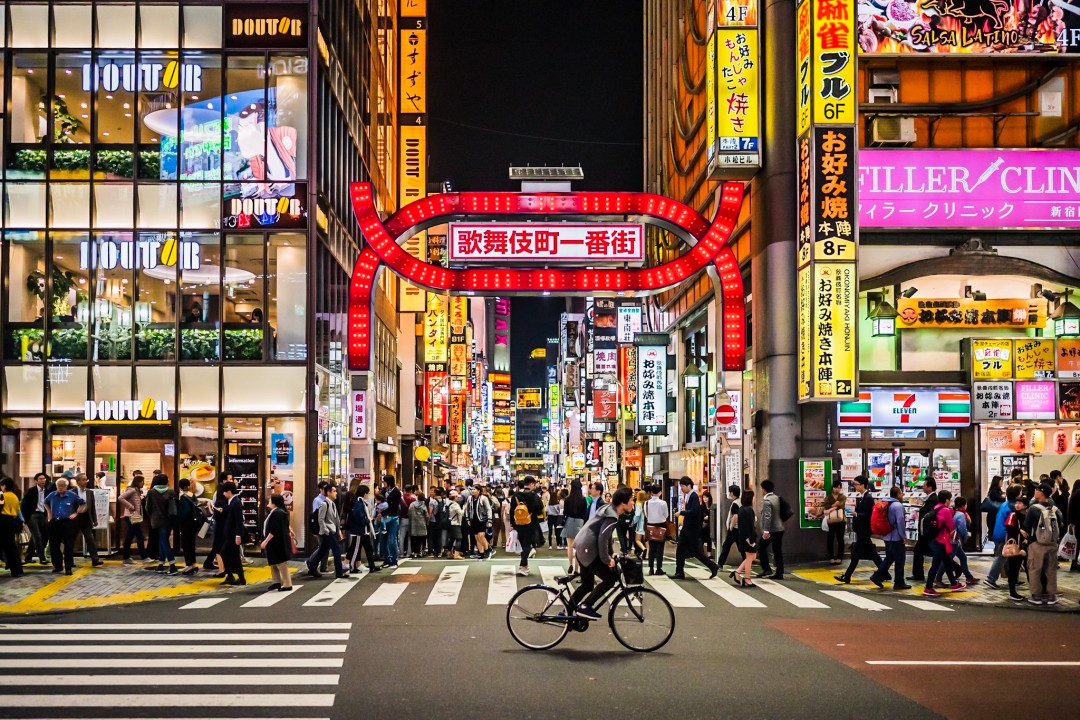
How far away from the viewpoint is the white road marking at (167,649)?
13.2 metres

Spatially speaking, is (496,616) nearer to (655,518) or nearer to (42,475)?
(655,518)

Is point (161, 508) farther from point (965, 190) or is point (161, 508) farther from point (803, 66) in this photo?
point (965, 190)

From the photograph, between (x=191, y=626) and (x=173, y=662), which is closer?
(x=173, y=662)

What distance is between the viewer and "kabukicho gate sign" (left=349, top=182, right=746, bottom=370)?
2823cm

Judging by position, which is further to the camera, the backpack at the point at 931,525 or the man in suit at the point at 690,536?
the man in suit at the point at 690,536

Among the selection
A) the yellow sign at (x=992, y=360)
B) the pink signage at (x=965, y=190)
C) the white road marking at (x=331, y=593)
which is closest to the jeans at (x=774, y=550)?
the white road marking at (x=331, y=593)

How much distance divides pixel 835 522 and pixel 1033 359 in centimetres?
730

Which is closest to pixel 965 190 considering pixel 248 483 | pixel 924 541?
pixel 924 541

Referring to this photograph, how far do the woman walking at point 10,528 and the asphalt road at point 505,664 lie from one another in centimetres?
486

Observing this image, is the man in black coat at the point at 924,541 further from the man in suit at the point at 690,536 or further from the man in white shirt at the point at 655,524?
the man in white shirt at the point at 655,524

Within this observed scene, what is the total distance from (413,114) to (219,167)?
2396cm

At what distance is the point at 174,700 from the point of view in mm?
10406

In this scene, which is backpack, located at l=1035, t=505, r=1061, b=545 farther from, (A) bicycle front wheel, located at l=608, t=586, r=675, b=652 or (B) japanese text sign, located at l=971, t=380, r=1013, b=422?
(B) japanese text sign, located at l=971, t=380, r=1013, b=422

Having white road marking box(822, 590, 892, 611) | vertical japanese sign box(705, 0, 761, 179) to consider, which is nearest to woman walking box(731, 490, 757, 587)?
white road marking box(822, 590, 892, 611)
